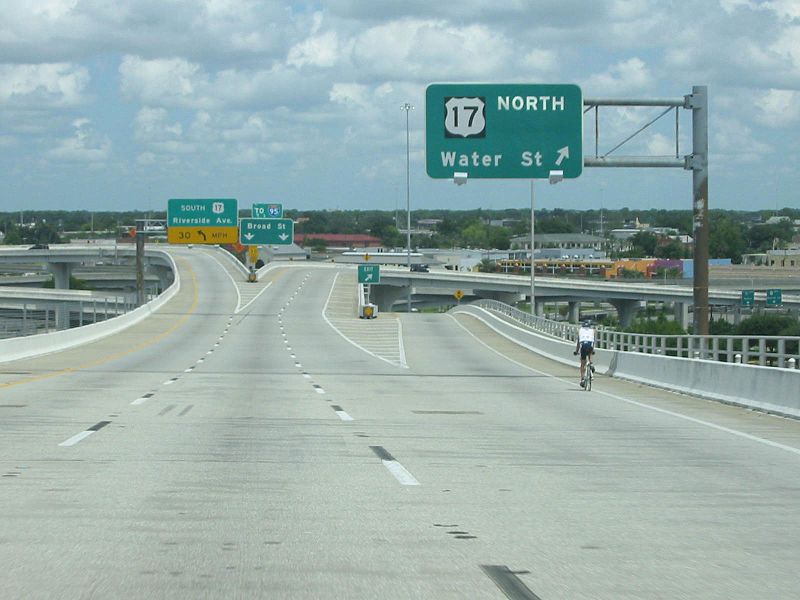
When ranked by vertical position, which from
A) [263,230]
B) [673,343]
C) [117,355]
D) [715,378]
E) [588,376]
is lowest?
[673,343]

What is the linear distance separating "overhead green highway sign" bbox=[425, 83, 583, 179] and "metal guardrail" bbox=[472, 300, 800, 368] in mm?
5877

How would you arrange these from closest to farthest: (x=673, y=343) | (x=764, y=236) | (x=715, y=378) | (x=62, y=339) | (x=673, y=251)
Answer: (x=715, y=378) → (x=62, y=339) → (x=673, y=343) → (x=764, y=236) → (x=673, y=251)

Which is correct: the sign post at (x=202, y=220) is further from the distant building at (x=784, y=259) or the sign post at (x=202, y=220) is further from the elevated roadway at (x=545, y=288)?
the elevated roadway at (x=545, y=288)

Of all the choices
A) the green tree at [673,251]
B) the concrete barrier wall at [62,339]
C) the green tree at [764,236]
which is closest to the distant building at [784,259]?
the green tree at [764,236]

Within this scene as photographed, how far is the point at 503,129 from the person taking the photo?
1302 inches

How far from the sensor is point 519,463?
531 inches

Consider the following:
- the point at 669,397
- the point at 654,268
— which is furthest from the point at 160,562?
the point at 654,268

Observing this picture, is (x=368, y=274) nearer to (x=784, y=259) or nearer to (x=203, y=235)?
(x=203, y=235)

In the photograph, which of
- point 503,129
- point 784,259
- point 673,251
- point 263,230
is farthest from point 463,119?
point 673,251

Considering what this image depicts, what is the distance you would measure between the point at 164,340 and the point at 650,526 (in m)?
53.1

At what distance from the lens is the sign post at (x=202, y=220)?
86125mm

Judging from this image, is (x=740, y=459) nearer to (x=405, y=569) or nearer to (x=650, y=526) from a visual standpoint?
(x=650, y=526)

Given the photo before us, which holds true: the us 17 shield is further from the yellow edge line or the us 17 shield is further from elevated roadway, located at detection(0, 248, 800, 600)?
the yellow edge line

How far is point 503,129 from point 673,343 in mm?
26764
